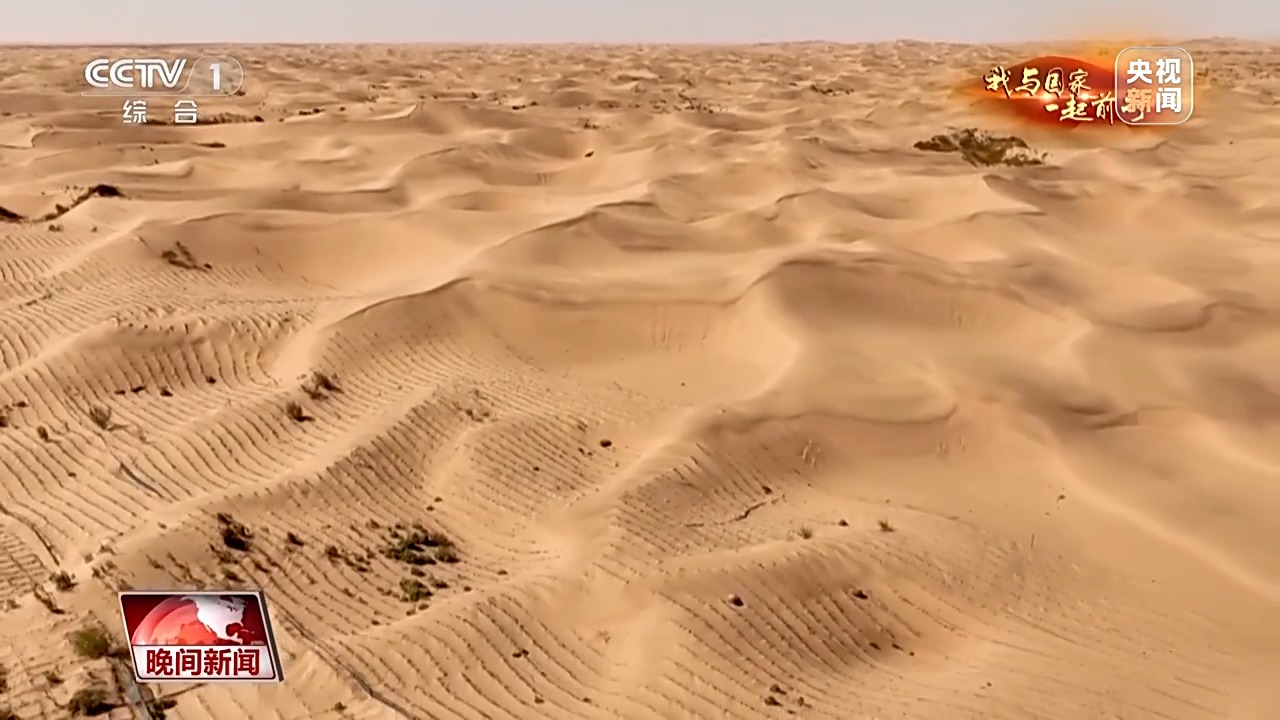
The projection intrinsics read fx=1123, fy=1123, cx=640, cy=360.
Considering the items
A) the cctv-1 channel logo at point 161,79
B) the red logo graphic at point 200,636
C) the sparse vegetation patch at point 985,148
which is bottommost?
the sparse vegetation patch at point 985,148

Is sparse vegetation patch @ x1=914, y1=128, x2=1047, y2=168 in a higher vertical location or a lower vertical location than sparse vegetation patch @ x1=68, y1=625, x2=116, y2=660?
lower

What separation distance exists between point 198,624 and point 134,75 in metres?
34.9

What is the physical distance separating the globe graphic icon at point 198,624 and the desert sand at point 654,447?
5.2 inches

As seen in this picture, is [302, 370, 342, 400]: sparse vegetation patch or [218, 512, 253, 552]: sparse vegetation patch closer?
[218, 512, 253, 552]: sparse vegetation patch

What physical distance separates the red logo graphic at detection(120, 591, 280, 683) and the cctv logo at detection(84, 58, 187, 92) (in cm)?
2863

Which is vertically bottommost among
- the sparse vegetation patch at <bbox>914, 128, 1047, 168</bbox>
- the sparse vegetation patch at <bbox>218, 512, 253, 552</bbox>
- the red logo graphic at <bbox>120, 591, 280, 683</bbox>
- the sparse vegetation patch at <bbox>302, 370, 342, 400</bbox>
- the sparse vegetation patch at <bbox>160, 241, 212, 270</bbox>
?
the sparse vegetation patch at <bbox>914, 128, 1047, 168</bbox>

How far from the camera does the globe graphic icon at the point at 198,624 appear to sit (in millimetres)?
4500

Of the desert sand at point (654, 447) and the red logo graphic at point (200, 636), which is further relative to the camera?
the desert sand at point (654, 447)

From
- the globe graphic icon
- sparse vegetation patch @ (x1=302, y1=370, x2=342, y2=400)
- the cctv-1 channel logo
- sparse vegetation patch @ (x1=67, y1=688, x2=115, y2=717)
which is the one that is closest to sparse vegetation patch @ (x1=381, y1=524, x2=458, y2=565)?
the globe graphic icon

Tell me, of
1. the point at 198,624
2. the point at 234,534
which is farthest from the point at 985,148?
the point at 198,624

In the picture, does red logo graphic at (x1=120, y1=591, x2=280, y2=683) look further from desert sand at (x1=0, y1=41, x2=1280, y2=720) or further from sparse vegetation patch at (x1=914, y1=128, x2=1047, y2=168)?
sparse vegetation patch at (x1=914, y1=128, x2=1047, y2=168)

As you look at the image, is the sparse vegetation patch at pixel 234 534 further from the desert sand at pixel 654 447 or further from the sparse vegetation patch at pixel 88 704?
the sparse vegetation patch at pixel 88 704

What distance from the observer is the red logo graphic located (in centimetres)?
429

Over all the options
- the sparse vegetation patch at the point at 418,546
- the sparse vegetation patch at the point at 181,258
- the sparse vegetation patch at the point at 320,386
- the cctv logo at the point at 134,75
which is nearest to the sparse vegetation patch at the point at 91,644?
the sparse vegetation patch at the point at 418,546
